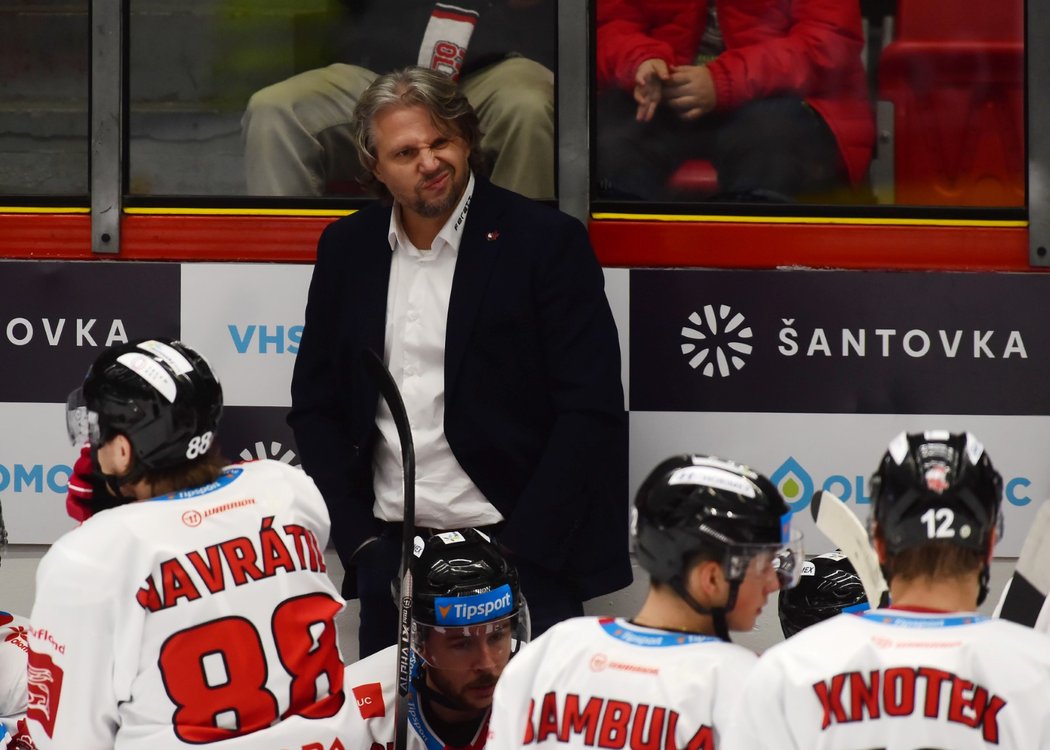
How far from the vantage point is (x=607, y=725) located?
251 centimetres

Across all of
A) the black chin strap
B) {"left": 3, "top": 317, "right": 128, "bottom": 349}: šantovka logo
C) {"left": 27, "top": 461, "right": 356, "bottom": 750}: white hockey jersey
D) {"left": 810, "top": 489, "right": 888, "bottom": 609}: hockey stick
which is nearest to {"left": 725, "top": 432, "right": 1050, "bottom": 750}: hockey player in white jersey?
the black chin strap

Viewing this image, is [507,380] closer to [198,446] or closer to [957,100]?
[198,446]

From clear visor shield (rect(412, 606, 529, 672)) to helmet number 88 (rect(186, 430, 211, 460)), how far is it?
84 cm

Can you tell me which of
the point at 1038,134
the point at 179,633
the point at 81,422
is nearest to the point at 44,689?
the point at 179,633

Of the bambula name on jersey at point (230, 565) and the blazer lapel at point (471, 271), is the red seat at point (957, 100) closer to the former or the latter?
the blazer lapel at point (471, 271)

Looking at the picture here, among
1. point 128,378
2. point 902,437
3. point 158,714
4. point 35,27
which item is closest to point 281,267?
point 35,27

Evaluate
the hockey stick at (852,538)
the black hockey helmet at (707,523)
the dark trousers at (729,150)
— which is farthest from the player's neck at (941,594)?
the dark trousers at (729,150)

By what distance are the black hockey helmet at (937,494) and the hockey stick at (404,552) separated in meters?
1.23

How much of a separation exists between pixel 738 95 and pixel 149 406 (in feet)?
6.24

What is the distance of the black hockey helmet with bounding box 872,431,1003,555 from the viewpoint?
2461mm

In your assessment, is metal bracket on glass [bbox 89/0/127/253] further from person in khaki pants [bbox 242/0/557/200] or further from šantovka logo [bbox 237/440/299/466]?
šantovka logo [bbox 237/440/299/466]

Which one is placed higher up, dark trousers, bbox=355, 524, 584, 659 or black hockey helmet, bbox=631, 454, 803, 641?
black hockey helmet, bbox=631, 454, 803, 641

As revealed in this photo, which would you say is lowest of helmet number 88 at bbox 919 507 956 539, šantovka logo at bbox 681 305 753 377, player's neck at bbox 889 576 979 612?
player's neck at bbox 889 576 979 612

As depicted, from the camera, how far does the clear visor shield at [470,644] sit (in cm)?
366
